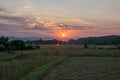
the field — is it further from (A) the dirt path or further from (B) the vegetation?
(B) the vegetation

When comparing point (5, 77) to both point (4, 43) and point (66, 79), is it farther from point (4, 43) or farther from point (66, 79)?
point (4, 43)

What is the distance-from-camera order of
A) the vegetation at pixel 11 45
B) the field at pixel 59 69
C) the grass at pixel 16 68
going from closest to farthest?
the grass at pixel 16 68 → the field at pixel 59 69 → the vegetation at pixel 11 45

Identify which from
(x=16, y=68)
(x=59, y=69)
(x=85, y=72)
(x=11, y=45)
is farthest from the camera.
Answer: (x=11, y=45)

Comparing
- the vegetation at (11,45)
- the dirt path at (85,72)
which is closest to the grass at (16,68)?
the dirt path at (85,72)

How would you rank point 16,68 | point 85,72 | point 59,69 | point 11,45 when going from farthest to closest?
1. point 11,45
2. point 59,69
3. point 16,68
4. point 85,72

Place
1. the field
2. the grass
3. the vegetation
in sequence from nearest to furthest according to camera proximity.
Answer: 1. the grass
2. the field
3. the vegetation

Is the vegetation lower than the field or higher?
higher

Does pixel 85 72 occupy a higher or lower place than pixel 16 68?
lower

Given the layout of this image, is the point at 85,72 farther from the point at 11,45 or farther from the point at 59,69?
the point at 11,45

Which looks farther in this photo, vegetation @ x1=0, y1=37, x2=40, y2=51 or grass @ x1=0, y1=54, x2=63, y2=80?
vegetation @ x1=0, y1=37, x2=40, y2=51

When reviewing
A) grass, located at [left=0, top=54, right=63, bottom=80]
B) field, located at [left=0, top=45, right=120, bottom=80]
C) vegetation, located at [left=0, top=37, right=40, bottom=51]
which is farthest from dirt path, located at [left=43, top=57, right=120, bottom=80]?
vegetation, located at [left=0, top=37, right=40, bottom=51]

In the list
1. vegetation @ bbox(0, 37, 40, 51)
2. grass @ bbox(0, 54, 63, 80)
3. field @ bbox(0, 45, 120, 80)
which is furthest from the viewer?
vegetation @ bbox(0, 37, 40, 51)

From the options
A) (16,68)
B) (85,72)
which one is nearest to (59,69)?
(85,72)

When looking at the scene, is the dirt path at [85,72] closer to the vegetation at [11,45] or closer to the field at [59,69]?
the field at [59,69]
